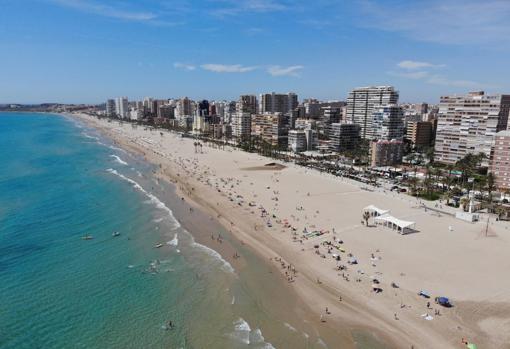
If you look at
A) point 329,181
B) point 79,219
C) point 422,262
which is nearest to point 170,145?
point 329,181

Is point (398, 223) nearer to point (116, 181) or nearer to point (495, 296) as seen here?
point (495, 296)

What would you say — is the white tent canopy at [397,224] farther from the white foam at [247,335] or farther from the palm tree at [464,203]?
the white foam at [247,335]

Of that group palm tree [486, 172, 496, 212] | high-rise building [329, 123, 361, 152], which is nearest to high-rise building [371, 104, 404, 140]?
high-rise building [329, 123, 361, 152]

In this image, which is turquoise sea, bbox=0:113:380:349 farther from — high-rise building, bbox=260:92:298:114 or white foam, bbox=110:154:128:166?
high-rise building, bbox=260:92:298:114

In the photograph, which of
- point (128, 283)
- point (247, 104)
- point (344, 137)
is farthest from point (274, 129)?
point (128, 283)

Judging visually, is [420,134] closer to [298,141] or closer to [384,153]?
[384,153]
